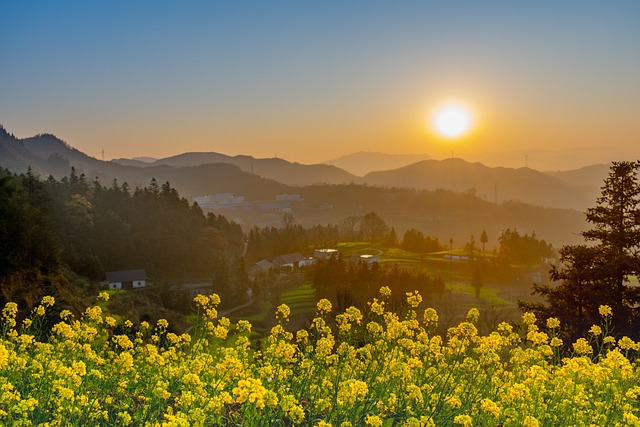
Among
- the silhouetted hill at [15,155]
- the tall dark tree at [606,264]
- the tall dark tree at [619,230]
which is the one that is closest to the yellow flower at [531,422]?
the tall dark tree at [606,264]

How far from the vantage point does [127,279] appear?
59.0 metres

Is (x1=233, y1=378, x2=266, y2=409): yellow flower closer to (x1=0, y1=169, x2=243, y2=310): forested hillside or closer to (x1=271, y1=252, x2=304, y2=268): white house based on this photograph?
(x1=0, y1=169, x2=243, y2=310): forested hillside

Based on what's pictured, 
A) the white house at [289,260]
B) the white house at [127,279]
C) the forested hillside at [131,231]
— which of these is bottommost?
the white house at [127,279]

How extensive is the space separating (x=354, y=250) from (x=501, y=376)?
2923 inches

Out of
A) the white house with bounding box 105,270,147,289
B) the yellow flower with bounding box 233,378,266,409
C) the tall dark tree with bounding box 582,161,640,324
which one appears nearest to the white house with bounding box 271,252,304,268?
the white house with bounding box 105,270,147,289

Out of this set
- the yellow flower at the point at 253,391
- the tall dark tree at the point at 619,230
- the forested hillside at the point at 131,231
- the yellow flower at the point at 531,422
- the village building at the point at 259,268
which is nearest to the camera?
the yellow flower at the point at 253,391

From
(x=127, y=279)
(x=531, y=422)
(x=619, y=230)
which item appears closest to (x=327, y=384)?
(x=531, y=422)

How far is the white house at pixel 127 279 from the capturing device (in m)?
57.0

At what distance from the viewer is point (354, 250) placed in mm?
81500

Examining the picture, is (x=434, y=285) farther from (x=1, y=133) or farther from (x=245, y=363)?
(x=1, y=133)

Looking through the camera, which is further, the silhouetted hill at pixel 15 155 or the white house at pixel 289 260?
the silhouetted hill at pixel 15 155

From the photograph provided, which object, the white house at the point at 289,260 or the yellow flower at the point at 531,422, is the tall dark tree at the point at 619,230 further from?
the white house at the point at 289,260

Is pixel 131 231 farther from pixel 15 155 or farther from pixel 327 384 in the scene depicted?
pixel 15 155

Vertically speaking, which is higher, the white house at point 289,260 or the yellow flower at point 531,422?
the yellow flower at point 531,422
